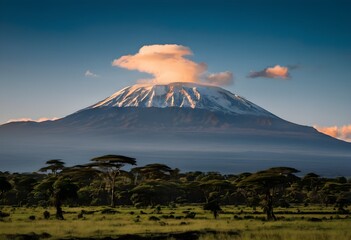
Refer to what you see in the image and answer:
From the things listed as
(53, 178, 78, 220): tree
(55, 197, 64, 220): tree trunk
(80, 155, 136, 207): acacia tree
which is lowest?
(55, 197, 64, 220): tree trunk

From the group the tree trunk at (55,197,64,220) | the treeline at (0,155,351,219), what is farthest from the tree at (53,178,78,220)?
the tree trunk at (55,197,64,220)

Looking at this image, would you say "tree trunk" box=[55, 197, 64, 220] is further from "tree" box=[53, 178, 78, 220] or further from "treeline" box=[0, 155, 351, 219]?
"treeline" box=[0, 155, 351, 219]

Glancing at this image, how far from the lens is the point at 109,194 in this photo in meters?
75.9

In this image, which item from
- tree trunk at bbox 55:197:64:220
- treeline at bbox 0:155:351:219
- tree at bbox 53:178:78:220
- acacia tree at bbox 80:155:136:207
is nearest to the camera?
tree trunk at bbox 55:197:64:220

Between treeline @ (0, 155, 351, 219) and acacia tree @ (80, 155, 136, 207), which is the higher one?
acacia tree @ (80, 155, 136, 207)

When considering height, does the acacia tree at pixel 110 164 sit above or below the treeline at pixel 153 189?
above

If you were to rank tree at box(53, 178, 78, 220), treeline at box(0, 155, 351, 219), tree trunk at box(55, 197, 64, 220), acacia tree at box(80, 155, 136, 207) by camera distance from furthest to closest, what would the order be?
acacia tree at box(80, 155, 136, 207)
treeline at box(0, 155, 351, 219)
tree at box(53, 178, 78, 220)
tree trunk at box(55, 197, 64, 220)

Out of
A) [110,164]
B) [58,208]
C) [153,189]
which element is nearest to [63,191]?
[58,208]

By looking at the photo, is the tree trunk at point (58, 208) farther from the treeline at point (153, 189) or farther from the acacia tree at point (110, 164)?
the acacia tree at point (110, 164)

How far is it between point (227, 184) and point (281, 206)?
8550 millimetres

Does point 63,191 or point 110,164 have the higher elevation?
point 110,164

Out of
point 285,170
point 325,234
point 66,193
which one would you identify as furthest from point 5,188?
point 325,234

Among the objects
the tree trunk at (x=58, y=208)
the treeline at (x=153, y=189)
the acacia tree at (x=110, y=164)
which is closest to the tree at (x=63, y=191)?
the treeline at (x=153, y=189)

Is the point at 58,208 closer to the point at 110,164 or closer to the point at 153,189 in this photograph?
the point at 153,189
